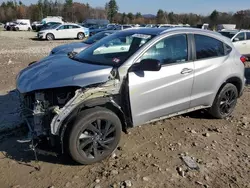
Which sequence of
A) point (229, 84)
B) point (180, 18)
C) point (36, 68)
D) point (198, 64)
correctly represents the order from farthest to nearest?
point (180, 18) → point (229, 84) → point (198, 64) → point (36, 68)

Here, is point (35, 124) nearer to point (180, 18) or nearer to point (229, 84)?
point (229, 84)

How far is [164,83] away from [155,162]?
1.16 m

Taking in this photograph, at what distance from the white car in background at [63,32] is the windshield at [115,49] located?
925 inches

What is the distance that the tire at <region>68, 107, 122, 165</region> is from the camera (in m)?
3.69

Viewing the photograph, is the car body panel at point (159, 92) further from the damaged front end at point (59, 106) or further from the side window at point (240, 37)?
the side window at point (240, 37)

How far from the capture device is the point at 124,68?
13.3 feet

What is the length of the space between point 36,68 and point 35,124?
110cm

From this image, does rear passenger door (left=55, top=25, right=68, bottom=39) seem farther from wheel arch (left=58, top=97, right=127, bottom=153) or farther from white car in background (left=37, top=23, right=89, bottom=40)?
wheel arch (left=58, top=97, right=127, bottom=153)

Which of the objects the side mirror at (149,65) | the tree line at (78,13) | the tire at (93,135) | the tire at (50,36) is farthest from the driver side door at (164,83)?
the tree line at (78,13)

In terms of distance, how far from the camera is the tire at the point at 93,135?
3.69 m

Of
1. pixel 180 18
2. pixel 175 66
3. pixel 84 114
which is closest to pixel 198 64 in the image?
pixel 175 66

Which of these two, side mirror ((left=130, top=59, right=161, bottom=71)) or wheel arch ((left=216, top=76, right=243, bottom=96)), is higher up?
side mirror ((left=130, top=59, right=161, bottom=71))

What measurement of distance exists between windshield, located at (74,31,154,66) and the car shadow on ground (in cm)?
150

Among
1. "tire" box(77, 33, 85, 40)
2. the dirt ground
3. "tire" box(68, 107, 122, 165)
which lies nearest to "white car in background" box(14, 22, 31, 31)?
"tire" box(77, 33, 85, 40)
